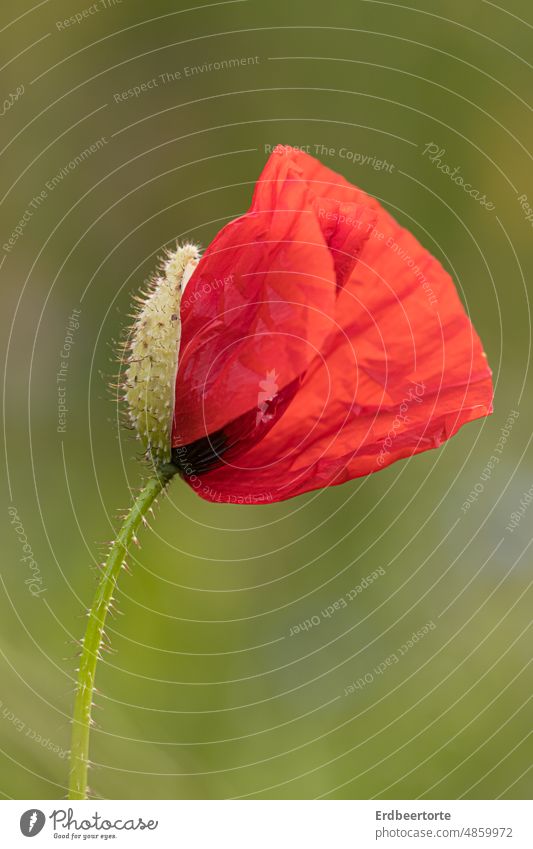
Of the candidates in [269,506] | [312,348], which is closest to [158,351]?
[312,348]

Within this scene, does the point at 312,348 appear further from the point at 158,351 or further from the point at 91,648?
the point at 91,648

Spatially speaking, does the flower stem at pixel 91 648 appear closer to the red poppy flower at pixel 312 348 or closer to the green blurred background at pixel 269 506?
the red poppy flower at pixel 312 348

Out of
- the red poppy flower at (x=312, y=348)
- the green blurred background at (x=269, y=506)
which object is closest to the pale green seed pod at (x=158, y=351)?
the red poppy flower at (x=312, y=348)

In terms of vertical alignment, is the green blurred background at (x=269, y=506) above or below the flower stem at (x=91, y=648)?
above

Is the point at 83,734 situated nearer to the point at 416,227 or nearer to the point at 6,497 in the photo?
the point at 6,497

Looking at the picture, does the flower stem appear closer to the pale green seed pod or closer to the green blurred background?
the pale green seed pod

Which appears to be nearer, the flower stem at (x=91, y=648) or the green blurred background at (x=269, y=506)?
the flower stem at (x=91, y=648)
